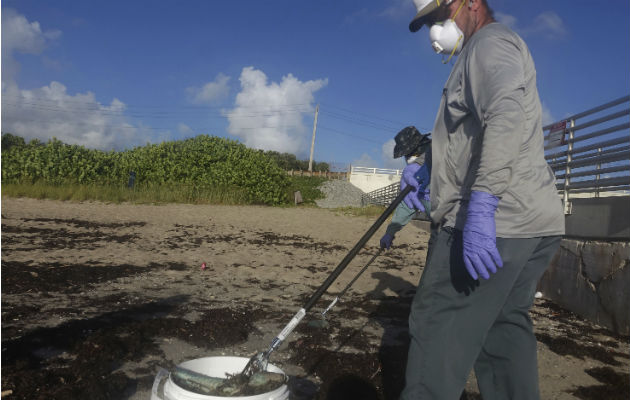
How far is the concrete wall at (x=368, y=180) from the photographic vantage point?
124 ft

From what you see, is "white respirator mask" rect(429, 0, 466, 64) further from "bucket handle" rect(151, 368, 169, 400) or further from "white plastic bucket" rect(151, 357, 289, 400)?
"bucket handle" rect(151, 368, 169, 400)

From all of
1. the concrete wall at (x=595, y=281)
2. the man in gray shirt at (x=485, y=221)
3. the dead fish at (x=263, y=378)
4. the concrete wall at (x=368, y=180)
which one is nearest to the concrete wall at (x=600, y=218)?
the concrete wall at (x=595, y=281)

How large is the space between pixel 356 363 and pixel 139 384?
1352mm

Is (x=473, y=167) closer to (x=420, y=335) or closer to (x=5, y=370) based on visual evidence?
(x=420, y=335)

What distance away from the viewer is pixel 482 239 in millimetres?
1593

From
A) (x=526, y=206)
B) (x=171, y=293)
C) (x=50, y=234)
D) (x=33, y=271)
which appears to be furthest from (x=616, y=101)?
(x=50, y=234)

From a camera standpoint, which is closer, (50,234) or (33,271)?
(33,271)

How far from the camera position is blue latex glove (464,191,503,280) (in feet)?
5.21

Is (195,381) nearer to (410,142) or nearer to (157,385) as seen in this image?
(157,385)

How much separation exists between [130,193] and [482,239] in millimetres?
15822

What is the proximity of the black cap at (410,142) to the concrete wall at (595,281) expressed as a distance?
2044 millimetres

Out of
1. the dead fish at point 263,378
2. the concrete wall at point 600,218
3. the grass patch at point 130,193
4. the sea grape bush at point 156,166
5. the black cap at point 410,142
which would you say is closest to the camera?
the dead fish at point 263,378

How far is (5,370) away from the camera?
235 cm

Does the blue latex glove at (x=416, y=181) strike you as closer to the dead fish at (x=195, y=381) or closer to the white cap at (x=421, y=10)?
the white cap at (x=421, y=10)
